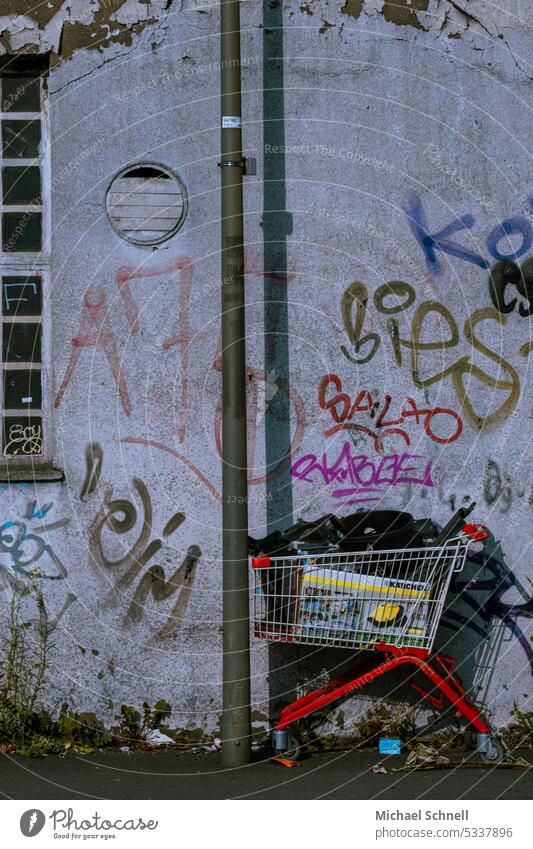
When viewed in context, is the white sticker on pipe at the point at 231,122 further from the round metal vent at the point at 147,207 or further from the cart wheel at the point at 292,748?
the cart wheel at the point at 292,748

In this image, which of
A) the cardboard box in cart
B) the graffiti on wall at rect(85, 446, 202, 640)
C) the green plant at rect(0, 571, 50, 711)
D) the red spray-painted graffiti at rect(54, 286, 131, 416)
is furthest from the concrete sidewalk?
the red spray-painted graffiti at rect(54, 286, 131, 416)

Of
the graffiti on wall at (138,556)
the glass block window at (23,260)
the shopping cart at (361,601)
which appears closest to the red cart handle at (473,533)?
the shopping cart at (361,601)

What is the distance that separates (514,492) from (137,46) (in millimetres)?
3499

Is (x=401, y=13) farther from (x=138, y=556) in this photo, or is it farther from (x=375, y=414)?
(x=138, y=556)

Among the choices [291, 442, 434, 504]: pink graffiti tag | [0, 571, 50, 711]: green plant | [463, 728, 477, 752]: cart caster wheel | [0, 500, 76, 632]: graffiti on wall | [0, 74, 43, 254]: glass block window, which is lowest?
[463, 728, 477, 752]: cart caster wheel

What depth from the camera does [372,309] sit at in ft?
23.5

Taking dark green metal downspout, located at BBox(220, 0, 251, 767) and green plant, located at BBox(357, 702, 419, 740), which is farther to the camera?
green plant, located at BBox(357, 702, 419, 740)

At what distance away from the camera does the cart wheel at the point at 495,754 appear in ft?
21.2

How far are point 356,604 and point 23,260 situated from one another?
2.91 metres

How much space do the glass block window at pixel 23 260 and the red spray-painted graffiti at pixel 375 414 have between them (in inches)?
67.3

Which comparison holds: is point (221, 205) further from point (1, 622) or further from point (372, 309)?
point (1, 622)

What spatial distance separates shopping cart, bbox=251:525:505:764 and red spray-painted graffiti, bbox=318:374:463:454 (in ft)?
3.02

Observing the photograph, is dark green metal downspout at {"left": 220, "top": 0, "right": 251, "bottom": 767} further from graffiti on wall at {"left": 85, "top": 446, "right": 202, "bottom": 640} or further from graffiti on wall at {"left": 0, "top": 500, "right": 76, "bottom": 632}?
graffiti on wall at {"left": 0, "top": 500, "right": 76, "bottom": 632}

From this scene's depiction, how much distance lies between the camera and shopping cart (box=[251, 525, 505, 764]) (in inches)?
245
